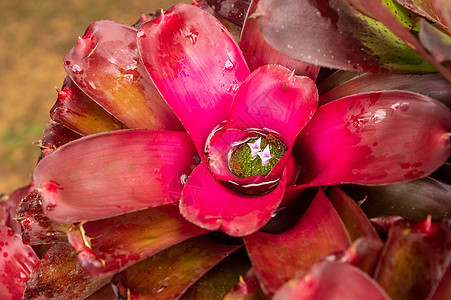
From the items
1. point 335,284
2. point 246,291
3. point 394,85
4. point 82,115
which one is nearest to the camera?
point 335,284

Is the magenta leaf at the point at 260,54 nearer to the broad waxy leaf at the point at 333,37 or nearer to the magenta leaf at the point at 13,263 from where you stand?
the broad waxy leaf at the point at 333,37

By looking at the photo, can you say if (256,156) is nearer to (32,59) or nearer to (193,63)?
(193,63)

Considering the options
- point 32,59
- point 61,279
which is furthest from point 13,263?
point 32,59

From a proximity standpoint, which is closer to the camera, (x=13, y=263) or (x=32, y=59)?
(x=13, y=263)

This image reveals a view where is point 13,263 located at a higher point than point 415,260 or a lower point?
lower

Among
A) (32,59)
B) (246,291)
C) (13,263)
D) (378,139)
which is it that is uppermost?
(378,139)

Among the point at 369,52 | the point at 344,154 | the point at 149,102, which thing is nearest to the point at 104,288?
the point at 149,102
